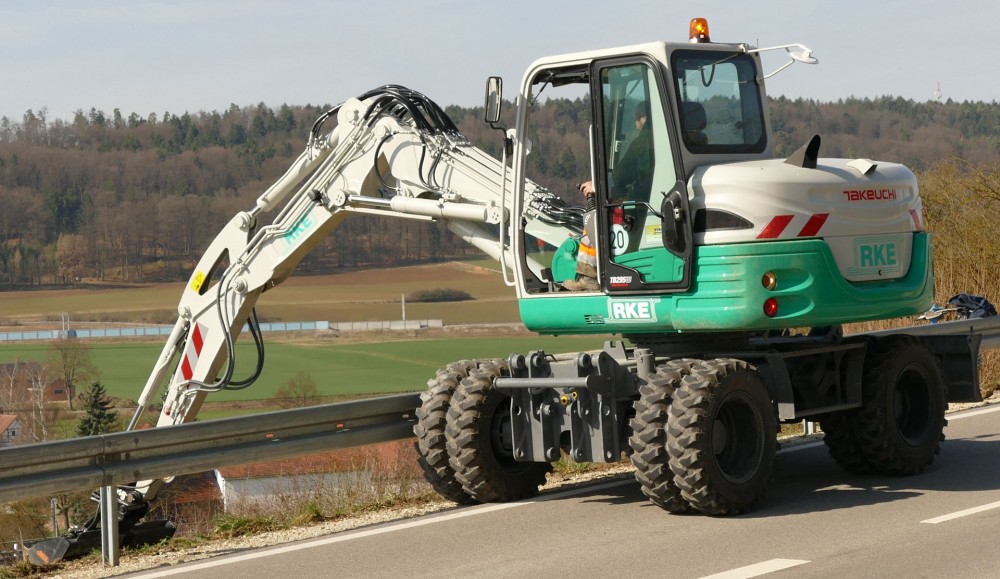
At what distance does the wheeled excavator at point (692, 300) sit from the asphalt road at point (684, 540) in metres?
0.36

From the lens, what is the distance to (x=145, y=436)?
334 inches

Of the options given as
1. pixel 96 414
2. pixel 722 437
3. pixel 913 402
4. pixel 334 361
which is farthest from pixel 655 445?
pixel 334 361

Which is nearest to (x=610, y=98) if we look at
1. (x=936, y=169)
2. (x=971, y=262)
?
(x=971, y=262)

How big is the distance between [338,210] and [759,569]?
20.5 feet

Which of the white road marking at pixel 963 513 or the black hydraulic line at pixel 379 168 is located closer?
the white road marking at pixel 963 513

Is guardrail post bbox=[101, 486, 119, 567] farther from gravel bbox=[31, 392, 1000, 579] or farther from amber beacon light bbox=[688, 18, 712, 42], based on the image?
amber beacon light bbox=[688, 18, 712, 42]

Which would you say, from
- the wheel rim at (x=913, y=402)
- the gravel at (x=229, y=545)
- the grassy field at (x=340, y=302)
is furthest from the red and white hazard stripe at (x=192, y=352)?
the grassy field at (x=340, y=302)

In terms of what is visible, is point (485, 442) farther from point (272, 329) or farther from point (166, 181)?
point (166, 181)

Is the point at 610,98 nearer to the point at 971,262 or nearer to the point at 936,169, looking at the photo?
the point at 971,262

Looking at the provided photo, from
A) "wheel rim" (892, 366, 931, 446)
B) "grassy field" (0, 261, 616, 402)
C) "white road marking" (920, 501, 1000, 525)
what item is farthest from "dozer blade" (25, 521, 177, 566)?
"grassy field" (0, 261, 616, 402)

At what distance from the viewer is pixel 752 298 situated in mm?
8648

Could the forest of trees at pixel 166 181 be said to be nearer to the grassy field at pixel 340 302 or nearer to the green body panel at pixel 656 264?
the grassy field at pixel 340 302

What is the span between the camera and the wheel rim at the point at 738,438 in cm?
890

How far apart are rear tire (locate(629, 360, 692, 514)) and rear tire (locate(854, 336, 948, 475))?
2089mm
